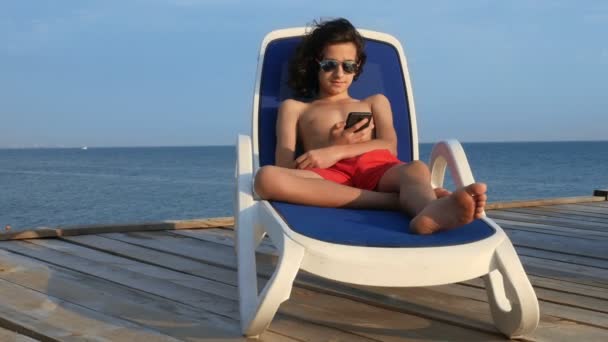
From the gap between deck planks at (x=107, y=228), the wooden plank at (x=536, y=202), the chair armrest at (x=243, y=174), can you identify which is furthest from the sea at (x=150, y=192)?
the chair armrest at (x=243, y=174)

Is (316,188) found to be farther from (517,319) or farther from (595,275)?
(595,275)

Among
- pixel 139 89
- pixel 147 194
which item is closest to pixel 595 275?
pixel 147 194

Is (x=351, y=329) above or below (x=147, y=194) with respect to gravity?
above

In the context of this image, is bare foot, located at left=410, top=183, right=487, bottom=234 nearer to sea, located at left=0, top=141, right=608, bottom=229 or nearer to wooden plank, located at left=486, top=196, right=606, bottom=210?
wooden plank, located at left=486, top=196, right=606, bottom=210

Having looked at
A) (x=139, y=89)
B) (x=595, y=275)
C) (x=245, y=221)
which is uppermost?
(x=245, y=221)

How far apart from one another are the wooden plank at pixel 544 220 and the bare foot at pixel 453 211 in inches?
120

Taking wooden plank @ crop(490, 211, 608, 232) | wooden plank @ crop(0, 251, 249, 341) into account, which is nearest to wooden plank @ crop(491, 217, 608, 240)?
wooden plank @ crop(490, 211, 608, 232)

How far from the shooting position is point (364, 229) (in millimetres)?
2236

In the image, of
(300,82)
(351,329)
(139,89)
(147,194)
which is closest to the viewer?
(351,329)

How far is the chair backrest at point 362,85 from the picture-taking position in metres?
3.42

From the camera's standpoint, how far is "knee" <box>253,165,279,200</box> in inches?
100

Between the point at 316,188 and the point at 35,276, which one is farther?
the point at 35,276

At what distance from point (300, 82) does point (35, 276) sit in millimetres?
1476

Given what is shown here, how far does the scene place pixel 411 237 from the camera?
2178 millimetres
